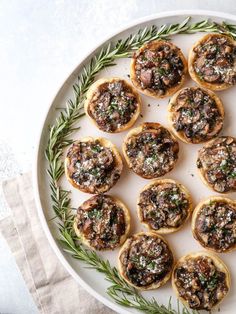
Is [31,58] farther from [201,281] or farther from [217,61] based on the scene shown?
[201,281]

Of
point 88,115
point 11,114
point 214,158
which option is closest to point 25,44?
point 11,114

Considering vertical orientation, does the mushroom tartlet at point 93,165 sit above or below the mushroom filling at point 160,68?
below

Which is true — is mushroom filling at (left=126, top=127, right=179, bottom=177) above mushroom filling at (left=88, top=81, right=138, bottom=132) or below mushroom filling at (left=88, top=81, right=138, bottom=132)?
below

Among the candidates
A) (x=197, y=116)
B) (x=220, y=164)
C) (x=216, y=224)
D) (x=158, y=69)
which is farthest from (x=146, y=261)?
(x=158, y=69)

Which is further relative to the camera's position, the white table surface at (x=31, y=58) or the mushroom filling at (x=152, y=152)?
the white table surface at (x=31, y=58)

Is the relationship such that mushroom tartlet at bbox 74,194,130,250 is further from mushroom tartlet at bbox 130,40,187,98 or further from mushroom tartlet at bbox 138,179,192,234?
mushroom tartlet at bbox 130,40,187,98

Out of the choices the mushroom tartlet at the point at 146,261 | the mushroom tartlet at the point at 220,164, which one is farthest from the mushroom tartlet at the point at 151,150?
the mushroom tartlet at the point at 146,261

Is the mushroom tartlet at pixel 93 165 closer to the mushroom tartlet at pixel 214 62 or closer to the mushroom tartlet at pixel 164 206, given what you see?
the mushroom tartlet at pixel 164 206

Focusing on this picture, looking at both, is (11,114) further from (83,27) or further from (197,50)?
(197,50)

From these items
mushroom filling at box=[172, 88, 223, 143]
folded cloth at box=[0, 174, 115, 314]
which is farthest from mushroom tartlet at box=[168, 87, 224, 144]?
folded cloth at box=[0, 174, 115, 314]
